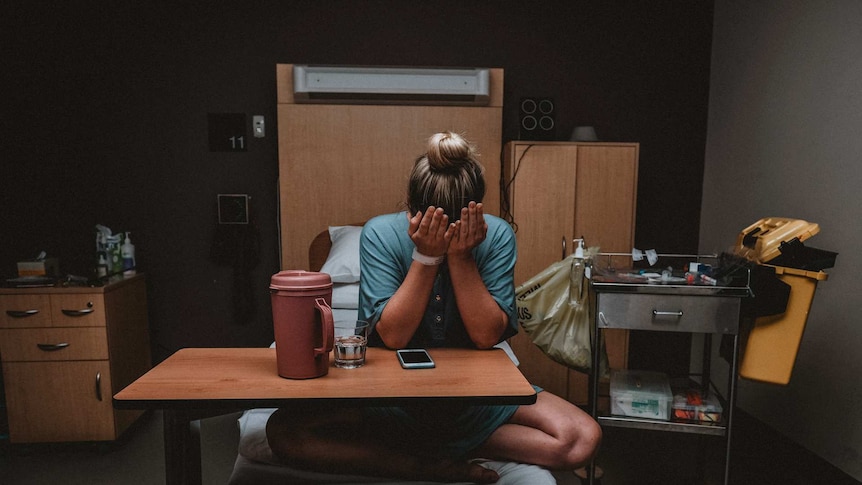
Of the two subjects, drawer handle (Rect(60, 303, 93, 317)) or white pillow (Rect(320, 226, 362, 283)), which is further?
white pillow (Rect(320, 226, 362, 283))

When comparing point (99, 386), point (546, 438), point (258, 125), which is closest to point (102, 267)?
point (99, 386)

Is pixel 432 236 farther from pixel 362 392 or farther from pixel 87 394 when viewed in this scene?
pixel 87 394

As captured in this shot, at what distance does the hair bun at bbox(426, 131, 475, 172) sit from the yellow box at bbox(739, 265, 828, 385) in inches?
47.5

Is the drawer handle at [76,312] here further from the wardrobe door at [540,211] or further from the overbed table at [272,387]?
the wardrobe door at [540,211]

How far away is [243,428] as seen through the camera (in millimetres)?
1312

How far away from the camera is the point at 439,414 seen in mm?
1178

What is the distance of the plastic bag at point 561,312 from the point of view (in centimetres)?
190

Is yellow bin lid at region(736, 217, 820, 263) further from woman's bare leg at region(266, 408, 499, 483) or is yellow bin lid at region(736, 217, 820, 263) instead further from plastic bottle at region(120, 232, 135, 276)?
plastic bottle at region(120, 232, 135, 276)

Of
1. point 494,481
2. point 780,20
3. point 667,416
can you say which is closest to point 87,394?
point 494,481

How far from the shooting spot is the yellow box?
1634mm

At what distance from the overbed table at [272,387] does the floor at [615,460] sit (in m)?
1.21

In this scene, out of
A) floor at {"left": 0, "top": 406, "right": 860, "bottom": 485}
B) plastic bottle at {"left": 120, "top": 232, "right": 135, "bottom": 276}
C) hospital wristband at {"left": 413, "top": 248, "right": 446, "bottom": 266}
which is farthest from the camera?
plastic bottle at {"left": 120, "top": 232, "right": 135, "bottom": 276}

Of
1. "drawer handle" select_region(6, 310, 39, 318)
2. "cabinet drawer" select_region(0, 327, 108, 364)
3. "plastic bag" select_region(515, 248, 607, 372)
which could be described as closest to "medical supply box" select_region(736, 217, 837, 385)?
"plastic bag" select_region(515, 248, 607, 372)

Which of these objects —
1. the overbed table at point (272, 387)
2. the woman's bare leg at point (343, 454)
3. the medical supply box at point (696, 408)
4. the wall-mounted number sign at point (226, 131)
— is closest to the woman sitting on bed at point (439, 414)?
the woman's bare leg at point (343, 454)
